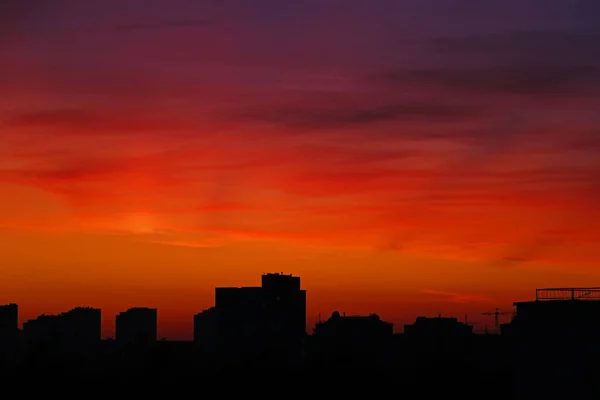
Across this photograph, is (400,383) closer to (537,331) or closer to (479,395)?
(479,395)

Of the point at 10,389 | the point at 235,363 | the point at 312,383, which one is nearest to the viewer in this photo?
the point at 10,389

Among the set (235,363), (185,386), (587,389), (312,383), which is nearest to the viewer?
(587,389)

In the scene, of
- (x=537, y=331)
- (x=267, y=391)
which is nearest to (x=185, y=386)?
(x=267, y=391)

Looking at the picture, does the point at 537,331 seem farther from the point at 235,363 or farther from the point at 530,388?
the point at 235,363

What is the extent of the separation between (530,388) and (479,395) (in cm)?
3293

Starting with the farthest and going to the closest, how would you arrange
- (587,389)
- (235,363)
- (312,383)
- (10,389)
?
(235,363), (312,383), (10,389), (587,389)

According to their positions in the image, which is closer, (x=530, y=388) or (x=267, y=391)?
(x=530, y=388)

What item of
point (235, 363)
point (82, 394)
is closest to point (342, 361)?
point (235, 363)

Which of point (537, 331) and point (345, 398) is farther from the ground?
point (537, 331)

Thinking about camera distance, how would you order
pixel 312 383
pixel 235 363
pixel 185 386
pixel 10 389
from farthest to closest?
pixel 235 363
pixel 312 383
pixel 185 386
pixel 10 389

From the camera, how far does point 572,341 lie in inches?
3191

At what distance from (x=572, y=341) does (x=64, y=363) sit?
59212mm

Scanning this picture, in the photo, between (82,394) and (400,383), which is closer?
(82,394)

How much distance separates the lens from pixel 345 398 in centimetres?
11275
